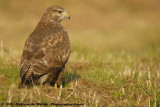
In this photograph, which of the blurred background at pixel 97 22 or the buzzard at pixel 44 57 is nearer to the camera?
the buzzard at pixel 44 57

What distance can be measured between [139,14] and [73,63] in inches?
580

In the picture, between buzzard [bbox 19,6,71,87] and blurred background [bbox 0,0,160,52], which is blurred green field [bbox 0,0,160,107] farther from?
buzzard [bbox 19,6,71,87]

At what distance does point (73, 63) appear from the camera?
936 cm

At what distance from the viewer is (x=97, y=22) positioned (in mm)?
20531

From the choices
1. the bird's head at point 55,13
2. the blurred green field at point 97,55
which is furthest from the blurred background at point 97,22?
the bird's head at point 55,13

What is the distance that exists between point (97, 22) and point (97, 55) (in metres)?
9.95

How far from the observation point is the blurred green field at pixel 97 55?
229 inches

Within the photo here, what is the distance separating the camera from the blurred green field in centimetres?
581

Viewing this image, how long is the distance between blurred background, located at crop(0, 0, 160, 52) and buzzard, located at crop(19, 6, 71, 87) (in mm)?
4824

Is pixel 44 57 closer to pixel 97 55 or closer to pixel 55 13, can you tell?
pixel 55 13

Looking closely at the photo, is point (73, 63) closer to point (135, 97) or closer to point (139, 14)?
point (135, 97)

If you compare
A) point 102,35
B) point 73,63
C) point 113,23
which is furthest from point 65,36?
point 113,23

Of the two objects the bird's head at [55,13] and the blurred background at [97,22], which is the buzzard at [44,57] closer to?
the bird's head at [55,13]

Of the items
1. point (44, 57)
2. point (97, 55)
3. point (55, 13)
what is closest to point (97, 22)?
point (97, 55)
